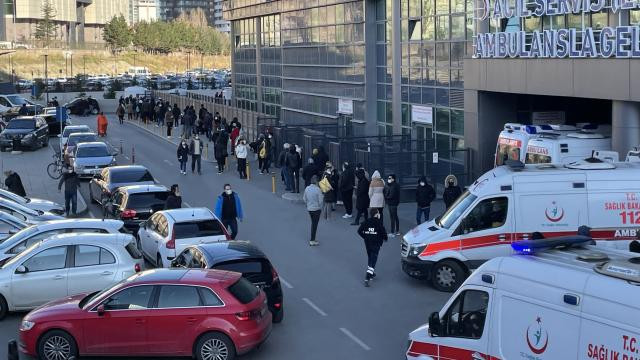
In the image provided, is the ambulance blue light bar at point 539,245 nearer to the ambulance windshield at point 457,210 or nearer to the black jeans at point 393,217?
the ambulance windshield at point 457,210

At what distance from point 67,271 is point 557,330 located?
32.4 ft

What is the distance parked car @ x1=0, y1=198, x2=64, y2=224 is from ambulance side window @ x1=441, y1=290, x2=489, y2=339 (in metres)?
14.1

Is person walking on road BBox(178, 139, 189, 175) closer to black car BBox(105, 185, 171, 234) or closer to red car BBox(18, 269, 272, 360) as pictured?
black car BBox(105, 185, 171, 234)

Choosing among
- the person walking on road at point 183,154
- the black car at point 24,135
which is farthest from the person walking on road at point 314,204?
the black car at point 24,135

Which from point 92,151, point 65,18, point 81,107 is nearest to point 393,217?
point 92,151

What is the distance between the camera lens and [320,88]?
44.4 metres

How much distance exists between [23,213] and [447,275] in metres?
11.1

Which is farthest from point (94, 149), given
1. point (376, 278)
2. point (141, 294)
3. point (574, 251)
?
point (574, 251)

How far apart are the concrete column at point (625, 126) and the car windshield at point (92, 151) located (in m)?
19.6

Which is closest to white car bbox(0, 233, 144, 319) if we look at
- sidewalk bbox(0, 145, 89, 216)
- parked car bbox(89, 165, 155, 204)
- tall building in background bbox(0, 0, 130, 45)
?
parked car bbox(89, 165, 155, 204)

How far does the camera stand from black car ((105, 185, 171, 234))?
2306 centimetres

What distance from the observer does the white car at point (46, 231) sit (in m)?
17.7

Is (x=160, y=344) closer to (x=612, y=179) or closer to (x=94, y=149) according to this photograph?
(x=612, y=179)

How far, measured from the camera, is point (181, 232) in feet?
60.9
